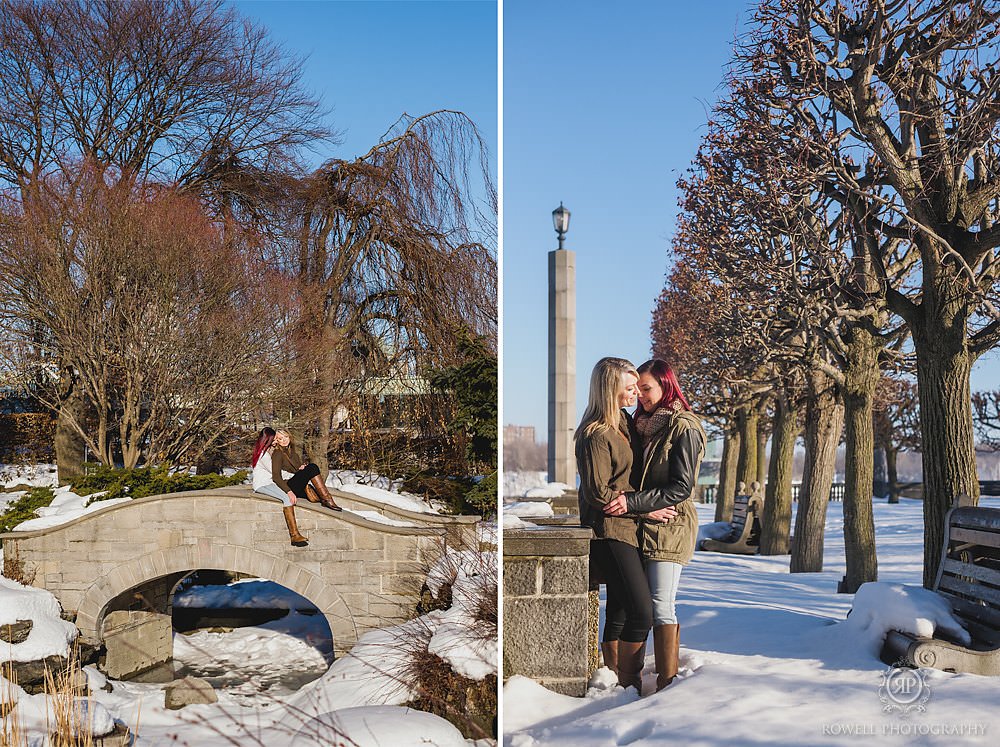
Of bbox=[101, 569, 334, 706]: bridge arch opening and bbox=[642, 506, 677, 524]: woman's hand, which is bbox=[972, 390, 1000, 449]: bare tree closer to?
bbox=[101, 569, 334, 706]: bridge arch opening

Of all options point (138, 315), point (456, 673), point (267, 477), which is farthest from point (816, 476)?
point (138, 315)

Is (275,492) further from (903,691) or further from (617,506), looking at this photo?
(903,691)

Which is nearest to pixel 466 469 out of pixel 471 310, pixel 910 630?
pixel 471 310

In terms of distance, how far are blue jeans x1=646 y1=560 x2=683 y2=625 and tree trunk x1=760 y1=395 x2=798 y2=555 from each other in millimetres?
5248

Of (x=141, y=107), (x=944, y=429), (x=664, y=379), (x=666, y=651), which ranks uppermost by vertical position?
(x=141, y=107)

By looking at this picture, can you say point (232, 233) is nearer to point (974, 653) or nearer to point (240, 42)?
point (240, 42)

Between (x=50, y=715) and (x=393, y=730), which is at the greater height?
(x=393, y=730)

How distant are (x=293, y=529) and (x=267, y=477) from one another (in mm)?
478

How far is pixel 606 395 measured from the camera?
2.89 meters

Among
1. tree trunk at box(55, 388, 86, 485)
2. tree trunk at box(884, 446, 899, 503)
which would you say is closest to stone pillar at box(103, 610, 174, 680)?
tree trunk at box(55, 388, 86, 485)

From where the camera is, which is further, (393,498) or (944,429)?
(393,498)

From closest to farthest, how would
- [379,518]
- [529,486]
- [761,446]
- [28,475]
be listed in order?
[529,486] → [28,475] → [379,518] → [761,446]

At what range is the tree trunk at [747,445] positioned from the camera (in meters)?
9.07

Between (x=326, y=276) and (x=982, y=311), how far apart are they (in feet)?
13.0
